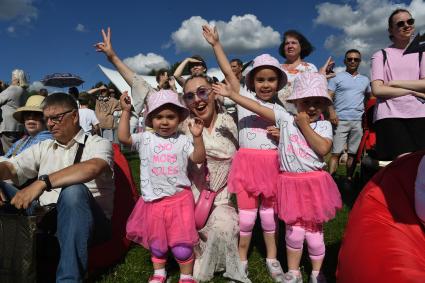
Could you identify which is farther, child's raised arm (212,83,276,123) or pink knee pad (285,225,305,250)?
Answer: child's raised arm (212,83,276,123)

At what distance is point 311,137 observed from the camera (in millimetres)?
2729

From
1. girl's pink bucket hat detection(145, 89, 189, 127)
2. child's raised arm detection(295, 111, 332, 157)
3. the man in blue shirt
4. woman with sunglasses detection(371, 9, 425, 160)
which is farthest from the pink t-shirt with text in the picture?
the man in blue shirt

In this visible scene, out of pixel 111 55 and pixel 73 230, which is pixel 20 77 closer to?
pixel 111 55

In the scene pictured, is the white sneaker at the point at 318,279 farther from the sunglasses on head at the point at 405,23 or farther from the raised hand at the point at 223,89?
the sunglasses on head at the point at 405,23

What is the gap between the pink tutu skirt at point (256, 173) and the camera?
310cm

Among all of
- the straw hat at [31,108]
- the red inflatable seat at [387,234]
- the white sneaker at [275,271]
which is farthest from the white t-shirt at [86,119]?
the red inflatable seat at [387,234]

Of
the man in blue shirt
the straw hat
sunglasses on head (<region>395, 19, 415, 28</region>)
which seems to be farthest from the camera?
the man in blue shirt

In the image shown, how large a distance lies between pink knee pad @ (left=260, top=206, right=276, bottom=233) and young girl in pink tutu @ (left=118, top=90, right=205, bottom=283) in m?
0.59

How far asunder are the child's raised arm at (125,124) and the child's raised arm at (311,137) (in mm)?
1292

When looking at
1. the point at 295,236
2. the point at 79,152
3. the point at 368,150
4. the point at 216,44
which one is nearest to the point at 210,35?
the point at 216,44

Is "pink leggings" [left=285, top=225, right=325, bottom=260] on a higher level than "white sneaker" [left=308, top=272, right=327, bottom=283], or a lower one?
higher

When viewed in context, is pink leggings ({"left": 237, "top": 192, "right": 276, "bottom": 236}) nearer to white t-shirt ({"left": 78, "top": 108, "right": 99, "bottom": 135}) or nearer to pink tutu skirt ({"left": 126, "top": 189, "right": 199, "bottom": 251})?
pink tutu skirt ({"left": 126, "top": 189, "right": 199, "bottom": 251})

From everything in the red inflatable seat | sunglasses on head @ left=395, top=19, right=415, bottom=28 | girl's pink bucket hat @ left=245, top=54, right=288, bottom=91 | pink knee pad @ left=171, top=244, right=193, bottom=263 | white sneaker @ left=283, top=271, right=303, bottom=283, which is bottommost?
white sneaker @ left=283, top=271, right=303, bottom=283

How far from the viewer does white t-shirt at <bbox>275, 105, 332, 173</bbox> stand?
9.36 feet
